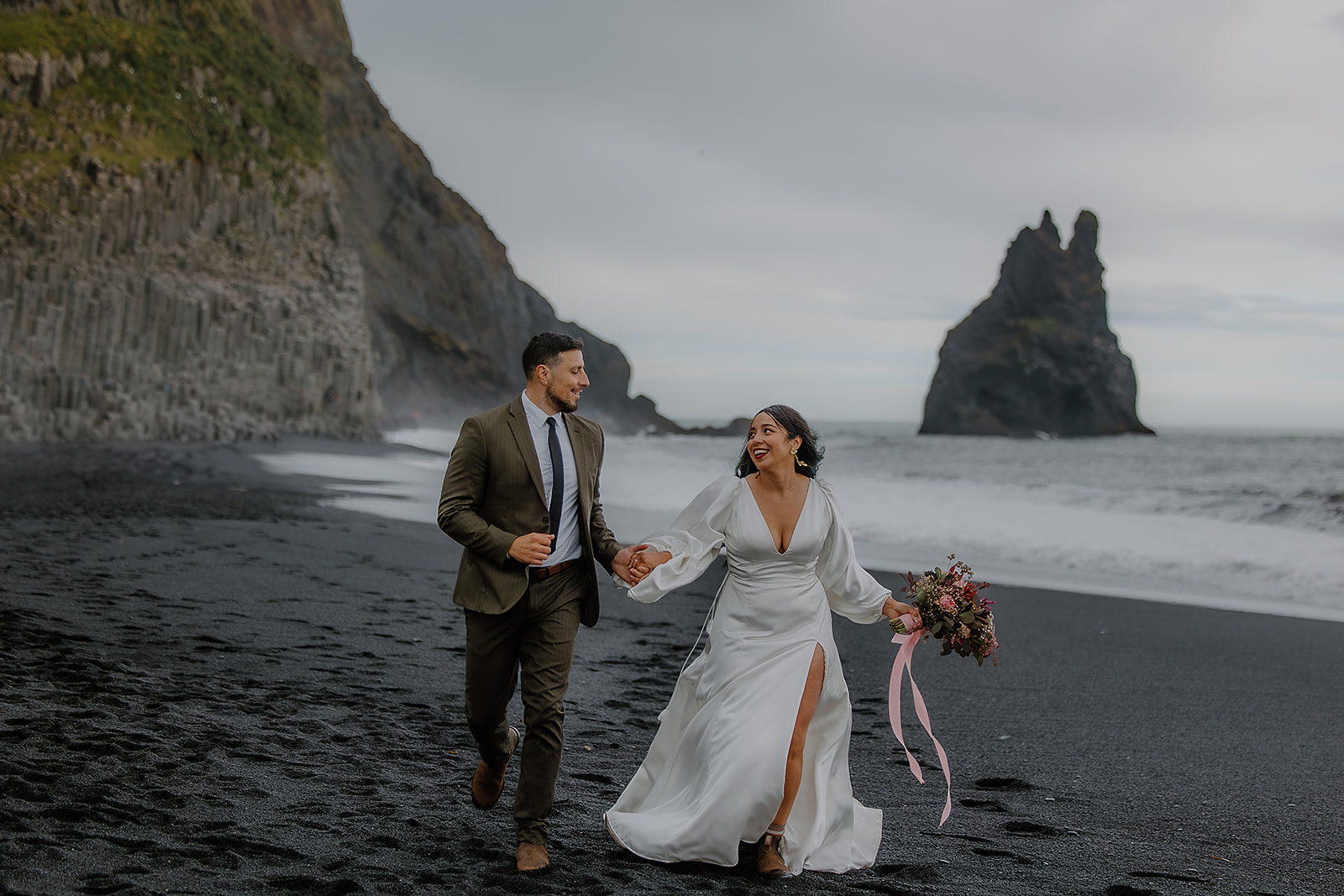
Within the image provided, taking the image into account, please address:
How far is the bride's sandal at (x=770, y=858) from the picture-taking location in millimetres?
3717

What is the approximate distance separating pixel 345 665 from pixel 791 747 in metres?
3.72

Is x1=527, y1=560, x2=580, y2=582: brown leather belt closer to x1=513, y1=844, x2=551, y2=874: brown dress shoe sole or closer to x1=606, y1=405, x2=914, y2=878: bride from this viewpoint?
x1=606, y1=405, x2=914, y2=878: bride

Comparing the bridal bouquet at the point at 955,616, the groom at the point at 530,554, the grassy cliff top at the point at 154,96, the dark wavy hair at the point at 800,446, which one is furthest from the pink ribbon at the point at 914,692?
the grassy cliff top at the point at 154,96

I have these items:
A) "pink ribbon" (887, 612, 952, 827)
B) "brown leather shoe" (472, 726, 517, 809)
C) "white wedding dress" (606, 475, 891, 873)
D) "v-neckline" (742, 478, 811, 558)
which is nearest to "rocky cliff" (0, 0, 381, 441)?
"brown leather shoe" (472, 726, 517, 809)

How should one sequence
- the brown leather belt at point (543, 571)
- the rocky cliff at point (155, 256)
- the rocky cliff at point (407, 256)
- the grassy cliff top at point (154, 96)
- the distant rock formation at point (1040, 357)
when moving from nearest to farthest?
the brown leather belt at point (543, 571), the rocky cliff at point (155, 256), the grassy cliff top at point (154, 96), the rocky cliff at point (407, 256), the distant rock formation at point (1040, 357)

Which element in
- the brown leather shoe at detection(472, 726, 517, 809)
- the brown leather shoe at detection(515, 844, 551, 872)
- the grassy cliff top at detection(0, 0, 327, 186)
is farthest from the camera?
the grassy cliff top at detection(0, 0, 327, 186)

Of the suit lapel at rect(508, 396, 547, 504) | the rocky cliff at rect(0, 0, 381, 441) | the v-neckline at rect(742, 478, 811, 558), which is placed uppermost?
the rocky cliff at rect(0, 0, 381, 441)

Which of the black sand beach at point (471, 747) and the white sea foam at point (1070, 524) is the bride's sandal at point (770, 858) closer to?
the black sand beach at point (471, 747)

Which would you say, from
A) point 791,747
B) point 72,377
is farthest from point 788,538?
point 72,377

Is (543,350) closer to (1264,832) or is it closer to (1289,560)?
(1264,832)

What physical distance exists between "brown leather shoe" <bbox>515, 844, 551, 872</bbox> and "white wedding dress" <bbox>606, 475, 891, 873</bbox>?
13.6 inches

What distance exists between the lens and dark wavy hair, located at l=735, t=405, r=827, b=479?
4016mm

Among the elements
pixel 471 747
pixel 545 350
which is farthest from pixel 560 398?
pixel 471 747

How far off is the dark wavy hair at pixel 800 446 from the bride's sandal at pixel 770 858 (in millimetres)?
1459
